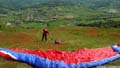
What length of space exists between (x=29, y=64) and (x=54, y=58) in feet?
7.80

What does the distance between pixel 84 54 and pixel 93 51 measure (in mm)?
1618

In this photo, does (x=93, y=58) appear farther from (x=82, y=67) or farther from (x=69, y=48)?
(x=69, y=48)

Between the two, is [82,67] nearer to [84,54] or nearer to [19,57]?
[84,54]

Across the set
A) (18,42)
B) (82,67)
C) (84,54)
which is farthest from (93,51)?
(18,42)

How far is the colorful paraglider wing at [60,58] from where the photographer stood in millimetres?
Result: 28469

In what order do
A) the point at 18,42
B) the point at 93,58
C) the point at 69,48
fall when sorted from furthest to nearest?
the point at 18,42 → the point at 69,48 → the point at 93,58

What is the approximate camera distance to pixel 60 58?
1160 inches

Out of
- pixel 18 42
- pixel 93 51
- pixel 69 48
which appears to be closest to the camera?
pixel 93 51

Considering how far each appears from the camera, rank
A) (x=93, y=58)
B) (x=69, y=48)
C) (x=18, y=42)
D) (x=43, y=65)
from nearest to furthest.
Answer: (x=43, y=65), (x=93, y=58), (x=69, y=48), (x=18, y=42)

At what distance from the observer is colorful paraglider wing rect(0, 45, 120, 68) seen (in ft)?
93.4

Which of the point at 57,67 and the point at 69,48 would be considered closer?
the point at 57,67

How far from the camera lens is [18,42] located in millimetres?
41875

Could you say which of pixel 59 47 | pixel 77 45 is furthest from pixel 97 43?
pixel 59 47

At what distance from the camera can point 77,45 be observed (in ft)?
129
